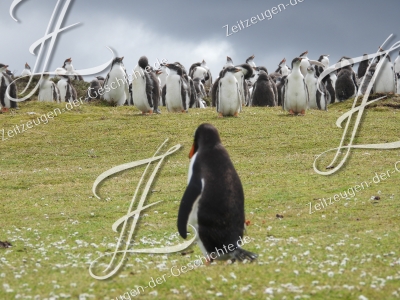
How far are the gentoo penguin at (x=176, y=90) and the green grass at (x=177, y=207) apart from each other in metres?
1.56

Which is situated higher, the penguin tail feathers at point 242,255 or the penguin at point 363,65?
the penguin at point 363,65

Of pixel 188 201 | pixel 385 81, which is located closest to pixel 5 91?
pixel 385 81

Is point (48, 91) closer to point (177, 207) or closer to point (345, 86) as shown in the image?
point (345, 86)

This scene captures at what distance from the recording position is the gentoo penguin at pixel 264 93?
30828 millimetres

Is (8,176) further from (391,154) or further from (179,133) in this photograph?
(391,154)

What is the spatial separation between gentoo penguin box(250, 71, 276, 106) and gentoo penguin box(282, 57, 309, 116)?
6.59 metres

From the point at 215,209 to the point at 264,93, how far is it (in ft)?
78.4

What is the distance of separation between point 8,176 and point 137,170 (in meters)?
3.36

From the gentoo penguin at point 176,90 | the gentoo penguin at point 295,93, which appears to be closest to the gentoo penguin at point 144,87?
→ the gentoo penguin at point 176,90

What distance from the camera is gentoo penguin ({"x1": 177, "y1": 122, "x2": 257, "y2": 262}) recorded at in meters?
7.41

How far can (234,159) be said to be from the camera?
1717 cm

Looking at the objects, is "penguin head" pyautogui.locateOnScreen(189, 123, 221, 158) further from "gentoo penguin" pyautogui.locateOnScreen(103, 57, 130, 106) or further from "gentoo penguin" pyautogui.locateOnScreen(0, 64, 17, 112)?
"gentoo penguin" pyautogui.locateOnScreen(103, 57, 130, 106)

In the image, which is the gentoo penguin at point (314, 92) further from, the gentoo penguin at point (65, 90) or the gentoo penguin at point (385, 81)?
the gentoo penguin at point (65, 90)

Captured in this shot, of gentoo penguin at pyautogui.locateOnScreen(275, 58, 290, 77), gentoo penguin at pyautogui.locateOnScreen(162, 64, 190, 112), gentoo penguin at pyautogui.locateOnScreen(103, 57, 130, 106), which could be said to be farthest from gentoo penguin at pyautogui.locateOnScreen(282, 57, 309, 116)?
gentoo penguin at pyautogui.locateOnScreen(275, 58, 290, 77)
